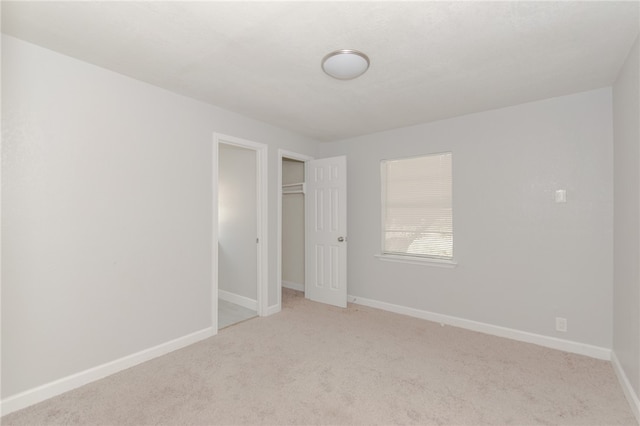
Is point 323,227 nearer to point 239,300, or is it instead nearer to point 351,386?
point 239,300

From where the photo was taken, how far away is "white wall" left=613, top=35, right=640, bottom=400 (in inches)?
78.6

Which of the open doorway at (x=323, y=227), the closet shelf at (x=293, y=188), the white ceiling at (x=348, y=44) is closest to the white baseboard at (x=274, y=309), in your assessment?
the open doorway at (x=323, y=227)

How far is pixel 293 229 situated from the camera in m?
5.22

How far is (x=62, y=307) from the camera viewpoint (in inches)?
85.9

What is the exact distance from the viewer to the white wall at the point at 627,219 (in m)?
Result: 2.00

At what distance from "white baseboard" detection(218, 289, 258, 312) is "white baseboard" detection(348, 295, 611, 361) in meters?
1.54

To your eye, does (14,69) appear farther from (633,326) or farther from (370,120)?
(633,326)

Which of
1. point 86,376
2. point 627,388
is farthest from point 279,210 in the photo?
point 627,388

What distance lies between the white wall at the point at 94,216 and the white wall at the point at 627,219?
3426 millimetres

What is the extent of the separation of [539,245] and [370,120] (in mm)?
2222

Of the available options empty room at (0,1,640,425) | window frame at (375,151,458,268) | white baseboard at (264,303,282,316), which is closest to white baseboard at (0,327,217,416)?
empty room at (0,1,640,425)

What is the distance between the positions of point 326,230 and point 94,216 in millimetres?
2739

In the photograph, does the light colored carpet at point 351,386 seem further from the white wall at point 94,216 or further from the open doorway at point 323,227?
the open doorway at point 323,227

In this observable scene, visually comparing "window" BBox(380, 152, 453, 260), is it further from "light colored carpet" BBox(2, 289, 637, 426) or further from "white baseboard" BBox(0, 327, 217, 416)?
"white baseboard" BBox(0, 327, 217, 416)
